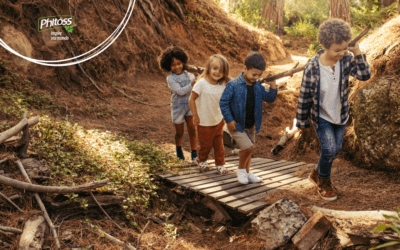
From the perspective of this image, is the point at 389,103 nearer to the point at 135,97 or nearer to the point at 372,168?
the point at 372,168

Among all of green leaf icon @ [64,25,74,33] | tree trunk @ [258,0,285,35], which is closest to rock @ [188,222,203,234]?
green leaf icon @ [64,25,74,33]

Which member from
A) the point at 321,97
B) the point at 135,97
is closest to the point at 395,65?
the point at 321,97

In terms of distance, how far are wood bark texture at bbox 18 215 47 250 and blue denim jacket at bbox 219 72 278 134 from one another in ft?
8.19

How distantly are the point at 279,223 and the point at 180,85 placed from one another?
2934 millimetres

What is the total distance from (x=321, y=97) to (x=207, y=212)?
227cm

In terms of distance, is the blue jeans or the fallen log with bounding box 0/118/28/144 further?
the fallen log with bounding box 0/118/28/144

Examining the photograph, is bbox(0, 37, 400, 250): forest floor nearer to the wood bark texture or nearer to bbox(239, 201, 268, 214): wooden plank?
bbox(239, 201, 268, 214): wooden plank

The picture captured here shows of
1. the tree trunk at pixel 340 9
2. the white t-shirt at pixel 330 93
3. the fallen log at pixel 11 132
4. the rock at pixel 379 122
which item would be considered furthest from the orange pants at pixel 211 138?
the tree trunk at pixel 340 9

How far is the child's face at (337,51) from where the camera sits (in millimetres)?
3289

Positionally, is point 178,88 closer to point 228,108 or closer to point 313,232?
point 228,108

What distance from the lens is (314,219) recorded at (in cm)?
315

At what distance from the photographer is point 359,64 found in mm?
3459

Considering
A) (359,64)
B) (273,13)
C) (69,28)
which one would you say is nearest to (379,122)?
(359,64)

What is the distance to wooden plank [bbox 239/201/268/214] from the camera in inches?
141
